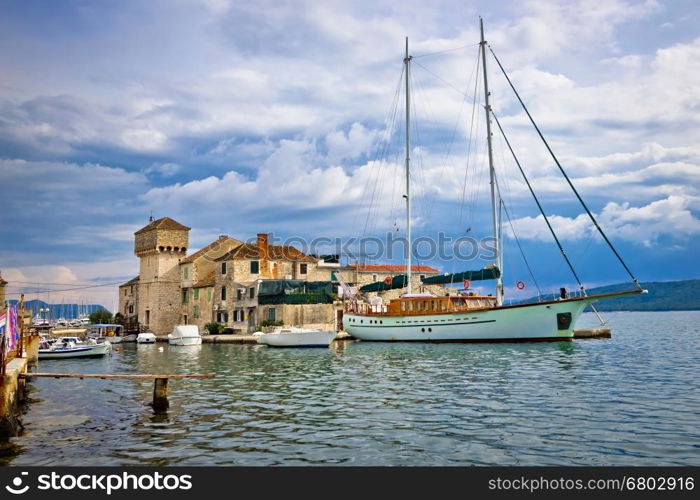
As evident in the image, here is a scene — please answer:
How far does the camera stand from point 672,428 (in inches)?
507

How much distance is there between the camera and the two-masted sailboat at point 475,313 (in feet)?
127

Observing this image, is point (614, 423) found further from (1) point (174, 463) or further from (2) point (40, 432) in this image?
(2) point (40, 432)

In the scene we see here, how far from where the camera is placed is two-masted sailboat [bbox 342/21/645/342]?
127ft

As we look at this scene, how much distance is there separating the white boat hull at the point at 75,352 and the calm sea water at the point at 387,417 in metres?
15.1

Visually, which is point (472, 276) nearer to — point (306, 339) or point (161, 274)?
point (306, 339)

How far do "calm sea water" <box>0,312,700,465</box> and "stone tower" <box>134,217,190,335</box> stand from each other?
41.5 metres

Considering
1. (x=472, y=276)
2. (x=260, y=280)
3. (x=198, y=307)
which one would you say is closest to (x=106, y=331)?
(x=198, y=307)

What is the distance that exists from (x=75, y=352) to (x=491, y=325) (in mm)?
28690

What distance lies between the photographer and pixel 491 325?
3984 cm

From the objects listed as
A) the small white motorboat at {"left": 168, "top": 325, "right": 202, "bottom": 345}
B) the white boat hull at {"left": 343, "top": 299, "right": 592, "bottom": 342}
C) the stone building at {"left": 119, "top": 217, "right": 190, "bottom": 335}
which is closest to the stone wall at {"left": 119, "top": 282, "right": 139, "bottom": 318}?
the stone building at {"left": 119, "top": 217, "right": 190, "bottom": 335}

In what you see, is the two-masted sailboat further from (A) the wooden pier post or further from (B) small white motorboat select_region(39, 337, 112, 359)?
(A) the wooden pier post
